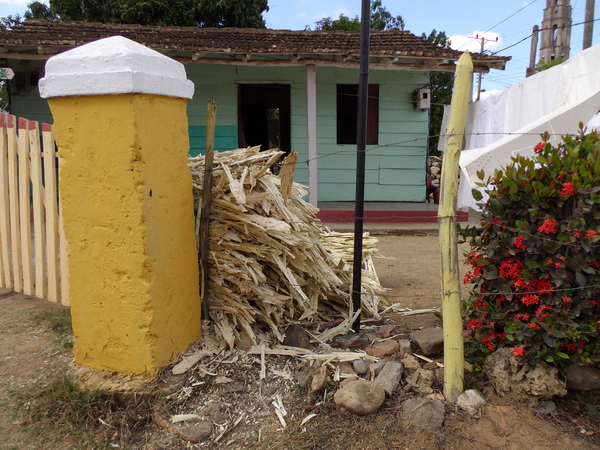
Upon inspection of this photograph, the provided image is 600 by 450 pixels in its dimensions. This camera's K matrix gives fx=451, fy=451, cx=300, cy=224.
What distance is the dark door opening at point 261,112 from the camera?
10.5m

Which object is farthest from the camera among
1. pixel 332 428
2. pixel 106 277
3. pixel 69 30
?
pixel 69 30

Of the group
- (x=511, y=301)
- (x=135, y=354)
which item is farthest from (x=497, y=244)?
(x=135, y=354)

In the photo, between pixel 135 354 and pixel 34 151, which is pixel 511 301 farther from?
pixel 34 151

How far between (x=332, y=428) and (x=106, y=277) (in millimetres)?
1660

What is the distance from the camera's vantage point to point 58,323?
3756mm

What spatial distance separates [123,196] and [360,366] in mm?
1896

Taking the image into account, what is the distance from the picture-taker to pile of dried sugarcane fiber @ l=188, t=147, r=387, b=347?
3223mm

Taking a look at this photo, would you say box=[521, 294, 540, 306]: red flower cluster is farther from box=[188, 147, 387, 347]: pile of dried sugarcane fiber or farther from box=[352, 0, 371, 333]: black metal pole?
box=[188, 147, 387, 347]: pile of dried sugarcane fiber

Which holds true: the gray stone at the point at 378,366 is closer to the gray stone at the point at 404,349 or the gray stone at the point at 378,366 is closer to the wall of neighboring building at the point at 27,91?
the gray stone at the point at 404,349

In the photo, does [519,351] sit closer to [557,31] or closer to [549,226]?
[549,226]

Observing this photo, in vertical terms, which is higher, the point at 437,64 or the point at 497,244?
the point at 437,64

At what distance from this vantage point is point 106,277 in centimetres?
285

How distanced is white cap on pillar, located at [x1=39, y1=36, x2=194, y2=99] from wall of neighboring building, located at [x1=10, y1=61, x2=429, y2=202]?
24.2 feet

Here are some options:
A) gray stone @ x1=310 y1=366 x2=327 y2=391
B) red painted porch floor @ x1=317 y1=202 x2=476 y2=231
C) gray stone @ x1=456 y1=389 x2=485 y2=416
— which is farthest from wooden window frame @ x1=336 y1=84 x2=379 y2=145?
gray stone @ x1=456 y1=389 x2=485 y2=416
